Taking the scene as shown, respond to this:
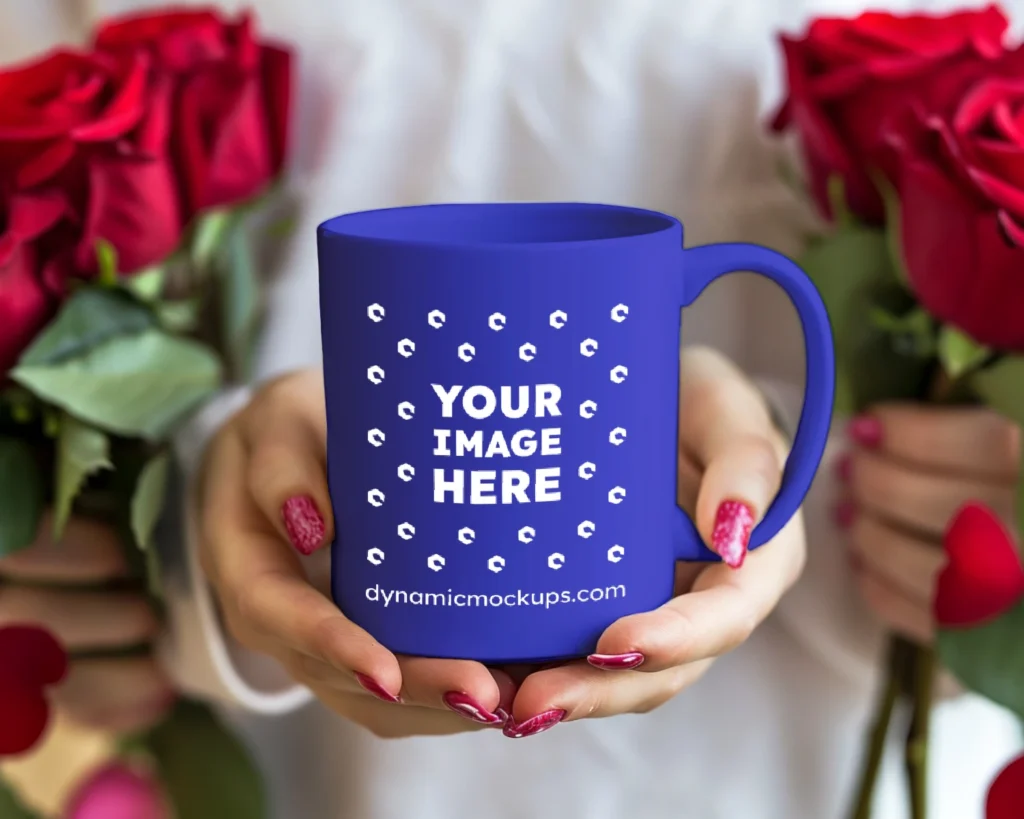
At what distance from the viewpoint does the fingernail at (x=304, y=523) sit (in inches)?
20.1

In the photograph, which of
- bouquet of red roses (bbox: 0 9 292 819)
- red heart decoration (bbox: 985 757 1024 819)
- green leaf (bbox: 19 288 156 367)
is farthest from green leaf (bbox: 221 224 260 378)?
red heart decoration (bbox: 985 757 1024 819)

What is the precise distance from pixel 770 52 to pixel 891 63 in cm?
14

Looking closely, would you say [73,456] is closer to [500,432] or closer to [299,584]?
[299,584]

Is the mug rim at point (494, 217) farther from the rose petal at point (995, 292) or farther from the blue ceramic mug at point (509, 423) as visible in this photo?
the rose petal at point (995, 292)

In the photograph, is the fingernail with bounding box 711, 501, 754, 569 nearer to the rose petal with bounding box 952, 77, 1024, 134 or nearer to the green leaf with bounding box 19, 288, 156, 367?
the rose petal with bounding box 952, 77, 1024, 134

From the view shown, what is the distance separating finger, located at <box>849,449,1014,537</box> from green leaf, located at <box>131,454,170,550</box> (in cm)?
47

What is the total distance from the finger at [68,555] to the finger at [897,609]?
1.72 ft

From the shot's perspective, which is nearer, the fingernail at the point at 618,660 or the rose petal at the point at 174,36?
the fingernail at the point at 618,660

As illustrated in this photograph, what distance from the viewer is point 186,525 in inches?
29.1

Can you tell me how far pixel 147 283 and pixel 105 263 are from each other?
6cm

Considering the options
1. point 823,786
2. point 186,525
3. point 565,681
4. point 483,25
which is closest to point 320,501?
point 565,681

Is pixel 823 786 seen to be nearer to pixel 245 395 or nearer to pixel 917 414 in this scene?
pixel 917 414

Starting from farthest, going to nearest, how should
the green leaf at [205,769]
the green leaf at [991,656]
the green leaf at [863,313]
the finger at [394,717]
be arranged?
1. the green leaf at [205,769]
2. the green leaf at [863,313]
3. the green leaf at [991,656]
4. the finger at [394,717]

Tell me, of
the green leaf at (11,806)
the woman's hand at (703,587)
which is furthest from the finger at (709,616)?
the green leaf at (11,806)
